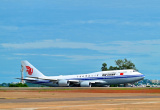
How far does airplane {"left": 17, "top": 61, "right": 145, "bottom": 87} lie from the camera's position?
7938 cm

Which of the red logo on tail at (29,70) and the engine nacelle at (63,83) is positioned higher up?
the red logo on tail at (29,70)

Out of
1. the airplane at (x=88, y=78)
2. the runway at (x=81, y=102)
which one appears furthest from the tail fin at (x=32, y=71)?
the runway at (x=81, y=102)

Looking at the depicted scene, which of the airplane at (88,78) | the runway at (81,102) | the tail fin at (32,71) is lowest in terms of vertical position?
the runway at (81,102)

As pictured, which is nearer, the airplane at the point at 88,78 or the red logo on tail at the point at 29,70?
the airplane at the point at 88,78

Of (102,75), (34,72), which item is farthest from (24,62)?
(102,75)

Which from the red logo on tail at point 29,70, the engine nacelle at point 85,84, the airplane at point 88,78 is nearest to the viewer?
the airplane at point 88,78

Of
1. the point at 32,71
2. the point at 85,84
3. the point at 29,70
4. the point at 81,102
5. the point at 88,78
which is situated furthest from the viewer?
the point at 29,70

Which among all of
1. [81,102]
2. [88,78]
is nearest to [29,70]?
[88,78]

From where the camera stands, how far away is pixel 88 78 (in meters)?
84.1

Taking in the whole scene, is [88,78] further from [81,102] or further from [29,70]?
[81,102]

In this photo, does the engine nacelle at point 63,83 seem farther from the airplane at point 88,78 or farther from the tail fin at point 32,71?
the tail fin at point 32,71

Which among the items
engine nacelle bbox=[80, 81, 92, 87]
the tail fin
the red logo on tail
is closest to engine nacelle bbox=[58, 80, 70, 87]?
engine nacelle bbox=[80, 81, 92, 87]

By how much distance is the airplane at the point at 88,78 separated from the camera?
79.4 metres

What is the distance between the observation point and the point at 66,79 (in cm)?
8781
